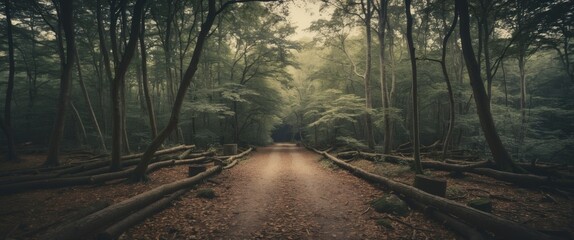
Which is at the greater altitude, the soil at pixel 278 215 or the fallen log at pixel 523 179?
the fallen log at pixel 523 179

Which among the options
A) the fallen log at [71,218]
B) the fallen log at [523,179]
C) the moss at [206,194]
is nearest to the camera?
the fallen log at [71,218]

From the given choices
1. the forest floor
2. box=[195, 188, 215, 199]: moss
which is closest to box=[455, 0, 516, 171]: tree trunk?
the forest floor

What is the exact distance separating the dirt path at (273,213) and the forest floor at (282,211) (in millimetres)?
21

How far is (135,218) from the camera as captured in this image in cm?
555

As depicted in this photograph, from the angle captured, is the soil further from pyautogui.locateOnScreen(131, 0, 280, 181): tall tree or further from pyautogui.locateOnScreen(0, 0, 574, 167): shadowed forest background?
pyautogui.locateOnScreen(0, 0, 574, 167): shadowed forest background

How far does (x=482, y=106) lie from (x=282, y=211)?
28.7 feet

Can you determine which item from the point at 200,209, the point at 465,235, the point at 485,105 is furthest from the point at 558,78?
the point at 200,209

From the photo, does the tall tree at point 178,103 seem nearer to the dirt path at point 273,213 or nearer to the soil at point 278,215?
the soil at point 278,215

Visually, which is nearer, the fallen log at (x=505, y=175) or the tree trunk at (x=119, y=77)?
the fallen log at (x=505, y=175)

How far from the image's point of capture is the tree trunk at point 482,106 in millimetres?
9102

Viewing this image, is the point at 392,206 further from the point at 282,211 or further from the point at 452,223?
the point at 282,211

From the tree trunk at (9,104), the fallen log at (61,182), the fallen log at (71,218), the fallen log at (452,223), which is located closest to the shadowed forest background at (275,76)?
the tree trunk at (9,104)

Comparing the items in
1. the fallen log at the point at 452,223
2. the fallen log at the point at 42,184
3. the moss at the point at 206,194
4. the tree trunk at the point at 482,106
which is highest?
the tree trunk at the point at 482,106

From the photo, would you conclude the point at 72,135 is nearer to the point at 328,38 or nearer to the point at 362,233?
the point at 328,38
